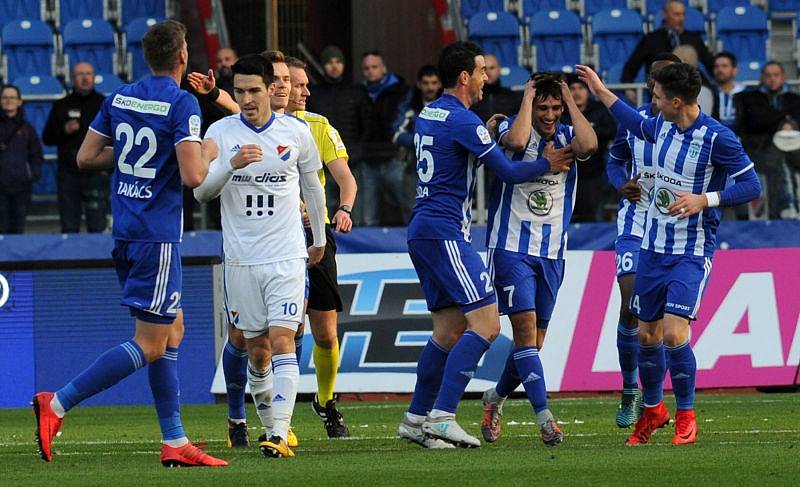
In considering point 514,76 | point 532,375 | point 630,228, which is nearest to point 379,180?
point 630,228

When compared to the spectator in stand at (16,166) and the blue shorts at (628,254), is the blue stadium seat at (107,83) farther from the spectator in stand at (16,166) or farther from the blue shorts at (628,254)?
the blue shorts at (628,254)

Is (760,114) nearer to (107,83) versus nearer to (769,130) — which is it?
(769,130)

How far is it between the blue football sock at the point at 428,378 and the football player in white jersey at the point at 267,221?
3.07 ft

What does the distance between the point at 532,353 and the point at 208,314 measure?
5.21 metres

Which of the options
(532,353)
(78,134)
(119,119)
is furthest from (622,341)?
(78,134)

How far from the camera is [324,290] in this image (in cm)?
988

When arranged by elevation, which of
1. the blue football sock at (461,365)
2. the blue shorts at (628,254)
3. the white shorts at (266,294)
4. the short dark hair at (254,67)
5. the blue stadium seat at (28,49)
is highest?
the short dark hair at (254,67)

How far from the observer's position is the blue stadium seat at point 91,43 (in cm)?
1931

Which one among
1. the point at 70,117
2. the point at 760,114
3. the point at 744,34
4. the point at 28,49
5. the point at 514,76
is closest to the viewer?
the point at 760,114

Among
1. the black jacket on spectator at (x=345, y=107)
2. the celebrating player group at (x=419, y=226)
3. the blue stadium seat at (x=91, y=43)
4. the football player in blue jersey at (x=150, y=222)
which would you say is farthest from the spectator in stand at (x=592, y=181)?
the blue stadium seat at (x=91, y=43)

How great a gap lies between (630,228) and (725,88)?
4.93 meters

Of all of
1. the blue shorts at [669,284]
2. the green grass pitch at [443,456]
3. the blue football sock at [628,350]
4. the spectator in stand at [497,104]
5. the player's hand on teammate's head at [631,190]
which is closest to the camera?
the green grass pitch at [443,456]

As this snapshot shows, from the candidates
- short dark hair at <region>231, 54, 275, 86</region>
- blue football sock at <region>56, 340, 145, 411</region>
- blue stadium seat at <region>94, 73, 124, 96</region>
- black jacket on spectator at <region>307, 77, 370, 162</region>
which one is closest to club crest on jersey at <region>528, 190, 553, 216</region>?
short dark hair at <region>231, 54, 275, 86</region>

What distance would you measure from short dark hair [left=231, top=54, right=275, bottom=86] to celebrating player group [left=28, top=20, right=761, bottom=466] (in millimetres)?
10
